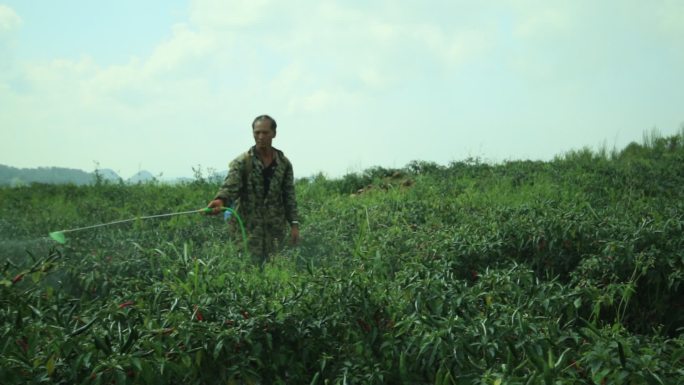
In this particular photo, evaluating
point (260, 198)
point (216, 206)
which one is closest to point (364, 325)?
point (216, 206)

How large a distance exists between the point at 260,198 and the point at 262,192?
0.06 m

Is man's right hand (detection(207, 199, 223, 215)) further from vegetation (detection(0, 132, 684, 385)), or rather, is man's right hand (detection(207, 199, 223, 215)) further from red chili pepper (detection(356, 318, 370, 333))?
red chili pepper (detection(356, 318, 370, 333))

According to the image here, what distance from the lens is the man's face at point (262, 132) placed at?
5.95m

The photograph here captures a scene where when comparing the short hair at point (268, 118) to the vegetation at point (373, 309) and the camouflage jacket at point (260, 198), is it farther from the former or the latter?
the vegetation at point (373, 309)

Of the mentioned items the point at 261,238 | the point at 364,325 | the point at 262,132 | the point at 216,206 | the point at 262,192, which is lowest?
the point at 364,325

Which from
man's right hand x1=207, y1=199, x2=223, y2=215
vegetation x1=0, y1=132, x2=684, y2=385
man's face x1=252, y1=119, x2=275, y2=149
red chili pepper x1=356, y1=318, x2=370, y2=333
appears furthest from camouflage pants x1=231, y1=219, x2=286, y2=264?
red chili pepper x1=356, y1=318, x2=370, y2=333

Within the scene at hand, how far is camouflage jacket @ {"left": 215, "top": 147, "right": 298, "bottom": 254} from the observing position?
606cm

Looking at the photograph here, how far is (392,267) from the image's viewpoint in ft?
14.2

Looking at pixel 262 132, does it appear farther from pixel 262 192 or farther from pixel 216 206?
pixel 216 206

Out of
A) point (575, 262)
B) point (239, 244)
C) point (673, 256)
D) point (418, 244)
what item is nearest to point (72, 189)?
point (239, 244)

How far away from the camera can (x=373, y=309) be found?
9.62 feet

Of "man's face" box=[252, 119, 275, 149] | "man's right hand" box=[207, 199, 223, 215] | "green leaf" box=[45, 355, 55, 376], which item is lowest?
"green leaf" box=[45, 355, 55, 376]

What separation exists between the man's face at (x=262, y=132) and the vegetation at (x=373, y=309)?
1.06m

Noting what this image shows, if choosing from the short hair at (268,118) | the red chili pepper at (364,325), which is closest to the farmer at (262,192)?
the short hair at (268,118)
